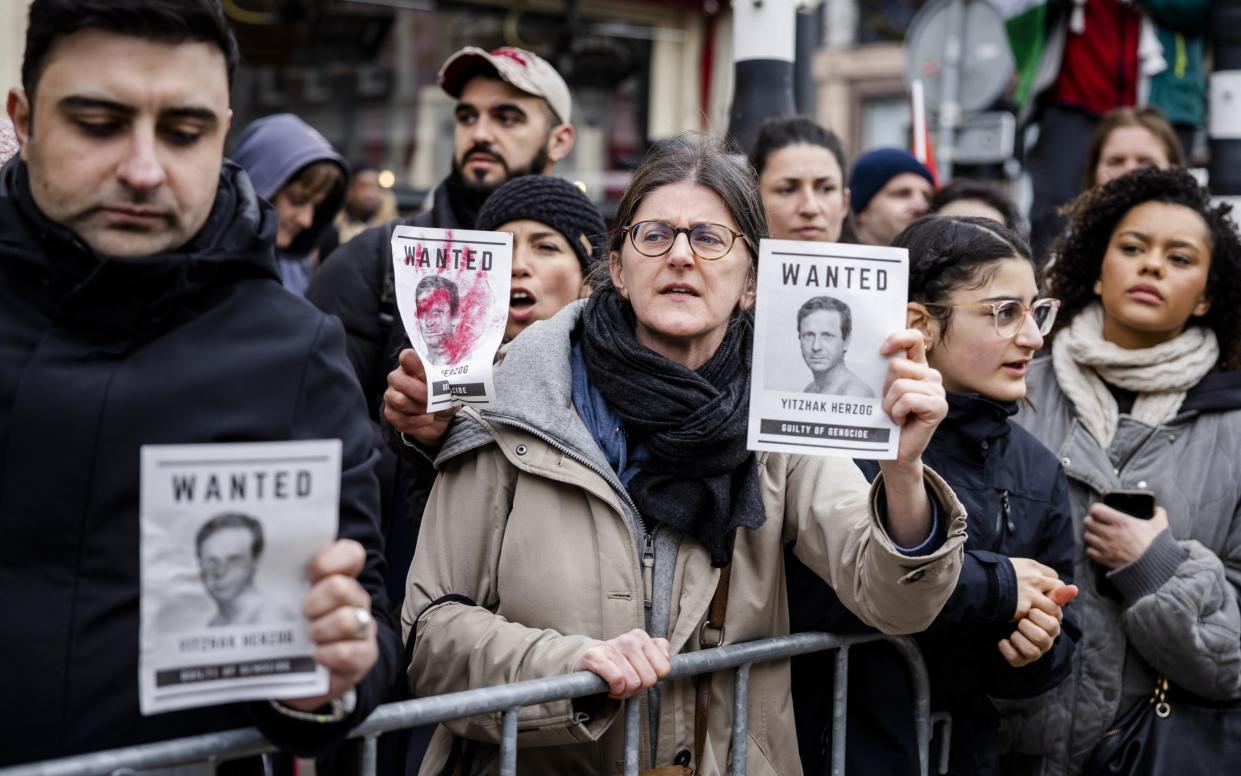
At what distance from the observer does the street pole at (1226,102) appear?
5.62 meters

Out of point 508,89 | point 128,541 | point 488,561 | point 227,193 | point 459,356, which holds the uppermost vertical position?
point 508,89

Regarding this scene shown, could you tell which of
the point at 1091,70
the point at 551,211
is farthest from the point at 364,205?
the point at 551,211

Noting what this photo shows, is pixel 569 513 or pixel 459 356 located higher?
pixel 459 356

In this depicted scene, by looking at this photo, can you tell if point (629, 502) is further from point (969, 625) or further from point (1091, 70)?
point (1091, 70)

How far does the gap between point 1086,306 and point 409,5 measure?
856 centimetres

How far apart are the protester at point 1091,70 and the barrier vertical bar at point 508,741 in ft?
17.0

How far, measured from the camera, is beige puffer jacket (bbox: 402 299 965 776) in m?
2.71

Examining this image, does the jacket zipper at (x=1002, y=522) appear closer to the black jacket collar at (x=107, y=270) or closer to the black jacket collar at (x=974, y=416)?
the black jacket collar at (x=974, y=416)

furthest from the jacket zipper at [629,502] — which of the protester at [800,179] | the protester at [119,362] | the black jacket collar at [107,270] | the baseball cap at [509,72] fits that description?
the protester at [800,179]

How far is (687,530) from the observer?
288 centimetres

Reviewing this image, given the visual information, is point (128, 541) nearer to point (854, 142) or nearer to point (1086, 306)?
point (1086, 306)

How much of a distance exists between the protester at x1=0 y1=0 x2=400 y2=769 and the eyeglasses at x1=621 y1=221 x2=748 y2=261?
3.23 feet

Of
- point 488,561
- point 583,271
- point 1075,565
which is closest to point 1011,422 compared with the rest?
point 1075,565

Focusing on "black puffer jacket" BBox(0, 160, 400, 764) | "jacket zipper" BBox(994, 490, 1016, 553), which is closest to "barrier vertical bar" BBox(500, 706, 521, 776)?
"black puffer jacket" BBox(0, 160, 400, 764)
